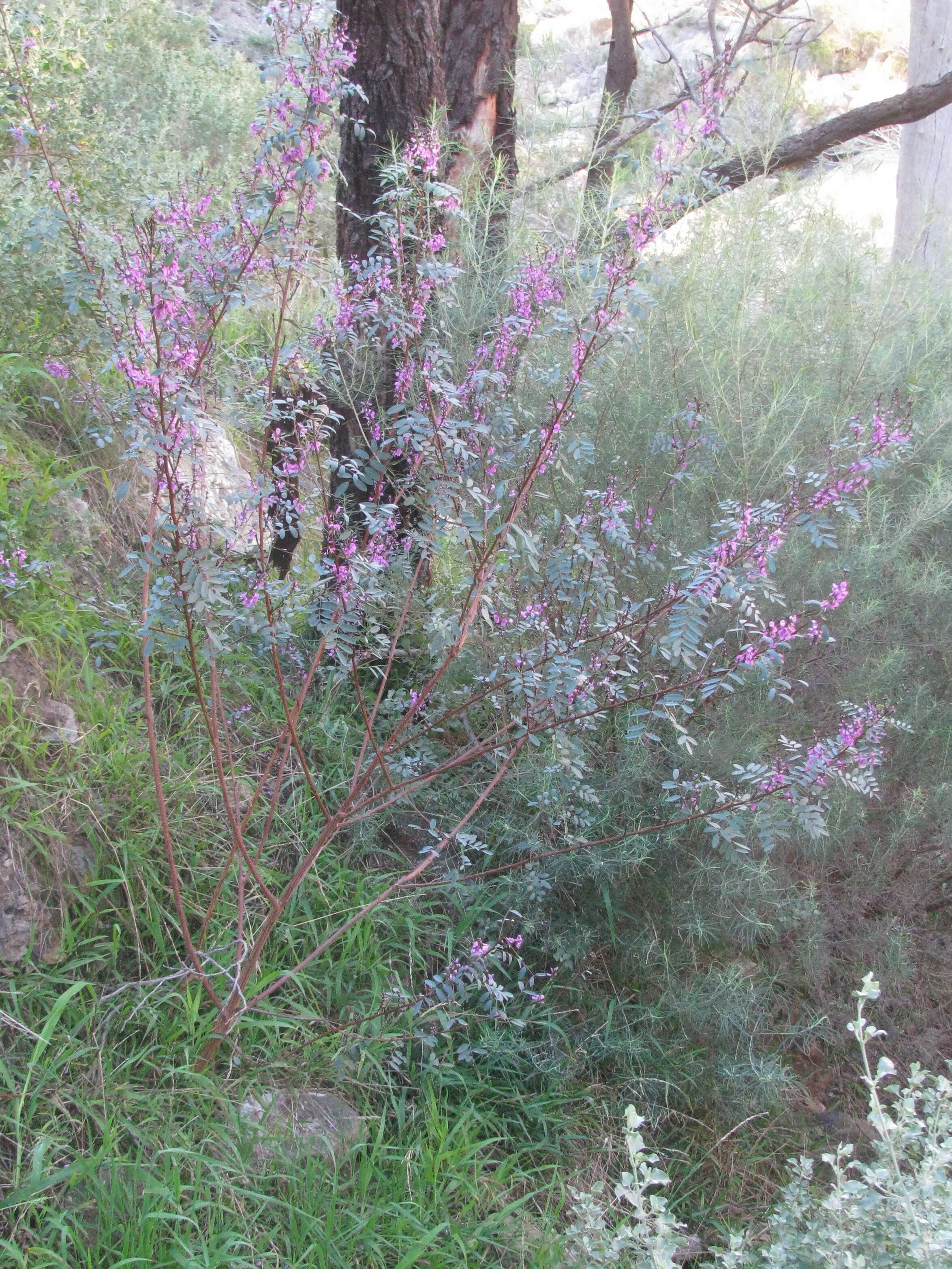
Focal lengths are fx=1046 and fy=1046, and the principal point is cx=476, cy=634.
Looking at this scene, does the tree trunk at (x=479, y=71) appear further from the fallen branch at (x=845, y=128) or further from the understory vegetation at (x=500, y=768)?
the fallen branch at (x=845, y=128)

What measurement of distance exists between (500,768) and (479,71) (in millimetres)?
2756

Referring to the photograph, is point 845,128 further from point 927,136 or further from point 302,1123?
point 302,1123

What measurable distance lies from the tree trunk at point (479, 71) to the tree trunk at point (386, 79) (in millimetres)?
401

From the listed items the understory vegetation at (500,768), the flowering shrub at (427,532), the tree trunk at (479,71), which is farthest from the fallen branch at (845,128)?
the flowering shrub at (427,532)

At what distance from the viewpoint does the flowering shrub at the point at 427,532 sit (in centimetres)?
202

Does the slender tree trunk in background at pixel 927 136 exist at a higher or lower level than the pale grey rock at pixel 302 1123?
higher

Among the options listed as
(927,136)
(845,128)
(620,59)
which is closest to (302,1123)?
(845,128)

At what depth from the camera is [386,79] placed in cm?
346

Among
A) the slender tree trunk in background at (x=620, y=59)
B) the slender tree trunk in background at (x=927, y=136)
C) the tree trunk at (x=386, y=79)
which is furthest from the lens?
the slender tree trunk in background at (x=927, y=136)

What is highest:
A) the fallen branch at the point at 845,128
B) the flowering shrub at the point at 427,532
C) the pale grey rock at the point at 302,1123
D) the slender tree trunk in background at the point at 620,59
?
the slender tree trunk in background at the point at 620,59

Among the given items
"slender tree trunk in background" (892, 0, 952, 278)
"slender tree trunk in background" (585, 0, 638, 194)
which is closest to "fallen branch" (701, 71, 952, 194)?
"slender tree trunk in background" (585, 0, 638, 194)

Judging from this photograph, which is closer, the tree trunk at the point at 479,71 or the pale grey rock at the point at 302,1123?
the pale grey rock at the point at 302,1123

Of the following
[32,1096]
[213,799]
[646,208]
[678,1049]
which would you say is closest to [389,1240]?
[32,1096]

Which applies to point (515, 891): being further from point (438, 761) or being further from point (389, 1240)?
point (389, 1240)
